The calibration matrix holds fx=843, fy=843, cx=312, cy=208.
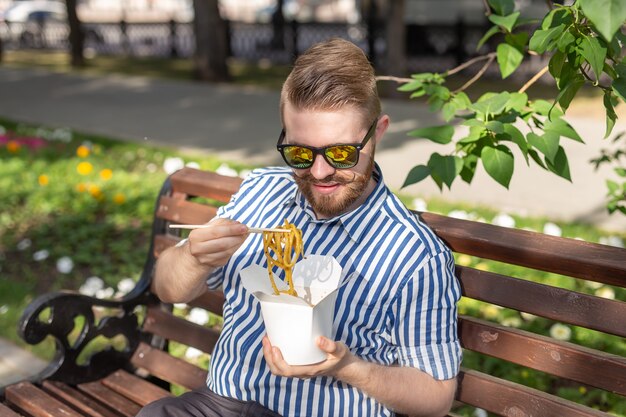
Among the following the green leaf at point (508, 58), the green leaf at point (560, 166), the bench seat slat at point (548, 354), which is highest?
the green leaf at point (508, 58)

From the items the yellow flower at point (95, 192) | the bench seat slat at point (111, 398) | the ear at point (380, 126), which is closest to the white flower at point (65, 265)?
the yellow flower at point (95, 192)

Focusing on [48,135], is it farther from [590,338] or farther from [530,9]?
[530,9]

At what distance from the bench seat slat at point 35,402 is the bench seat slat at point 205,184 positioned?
33.4 inches

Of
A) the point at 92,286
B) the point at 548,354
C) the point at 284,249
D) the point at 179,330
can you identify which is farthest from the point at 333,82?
the point at 92,286

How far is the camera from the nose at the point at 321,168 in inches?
80.5

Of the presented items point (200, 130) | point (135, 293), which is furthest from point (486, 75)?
point (135, 293)

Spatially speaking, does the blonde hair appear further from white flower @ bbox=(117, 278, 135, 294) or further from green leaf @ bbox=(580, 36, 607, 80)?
white flower @ bbox=(117, 278, 135, 294)

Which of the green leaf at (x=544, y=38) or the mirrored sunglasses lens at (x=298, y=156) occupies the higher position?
the green leaf at (x=544, y=38)

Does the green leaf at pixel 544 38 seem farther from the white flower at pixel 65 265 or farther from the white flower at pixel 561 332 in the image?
the white flower at pixel 65 265

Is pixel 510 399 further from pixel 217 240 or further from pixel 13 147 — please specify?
pixel 13 147

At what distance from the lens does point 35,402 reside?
2705 millimetres

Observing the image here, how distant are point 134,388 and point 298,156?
1280 millimetres

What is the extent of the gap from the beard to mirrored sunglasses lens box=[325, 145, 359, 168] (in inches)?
1.5

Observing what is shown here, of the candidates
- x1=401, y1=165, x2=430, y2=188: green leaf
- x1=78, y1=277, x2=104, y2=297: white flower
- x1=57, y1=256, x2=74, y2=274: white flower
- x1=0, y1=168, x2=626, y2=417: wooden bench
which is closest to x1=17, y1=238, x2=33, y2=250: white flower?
x1=57, y1=256, x2=74, y2=274: white flower
